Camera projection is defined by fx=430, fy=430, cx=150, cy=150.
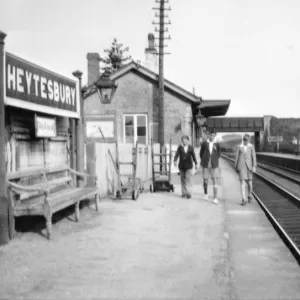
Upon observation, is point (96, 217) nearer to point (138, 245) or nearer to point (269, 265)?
point (138, 245)

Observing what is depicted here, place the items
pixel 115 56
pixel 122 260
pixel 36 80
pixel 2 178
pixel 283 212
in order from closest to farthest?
pixel 122 260
pixel 2 178
pixel 36 80
pixel 283 212
pixel 115 56

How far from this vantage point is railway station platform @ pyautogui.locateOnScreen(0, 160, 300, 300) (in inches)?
173

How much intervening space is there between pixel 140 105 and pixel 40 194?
15.7 metres

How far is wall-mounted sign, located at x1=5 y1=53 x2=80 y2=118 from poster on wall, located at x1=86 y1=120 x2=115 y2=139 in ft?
45.0

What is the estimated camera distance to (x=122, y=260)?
550cm

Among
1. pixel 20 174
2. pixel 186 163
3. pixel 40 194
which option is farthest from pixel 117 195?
pixel 20 174

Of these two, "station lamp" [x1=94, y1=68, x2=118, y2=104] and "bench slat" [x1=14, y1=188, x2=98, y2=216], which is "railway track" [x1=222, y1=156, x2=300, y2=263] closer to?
"bench slat" [x1=14, y1=188, x2=98, y2=216]

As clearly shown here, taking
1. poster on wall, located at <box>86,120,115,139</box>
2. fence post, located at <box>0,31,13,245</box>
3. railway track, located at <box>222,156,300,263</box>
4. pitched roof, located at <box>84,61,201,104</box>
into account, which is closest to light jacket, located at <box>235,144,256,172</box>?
railway track, located at <box>222,156,300,263</box>

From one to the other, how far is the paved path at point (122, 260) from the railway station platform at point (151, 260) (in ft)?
0.03

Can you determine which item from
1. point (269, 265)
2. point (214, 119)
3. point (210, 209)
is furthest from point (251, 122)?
point (269, 265)

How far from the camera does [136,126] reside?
23.6m

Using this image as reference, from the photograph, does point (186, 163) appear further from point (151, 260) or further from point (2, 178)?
point (151, 260)

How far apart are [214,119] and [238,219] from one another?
56.4 metres

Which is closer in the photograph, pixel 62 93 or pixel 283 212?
→ pixel 62 93
